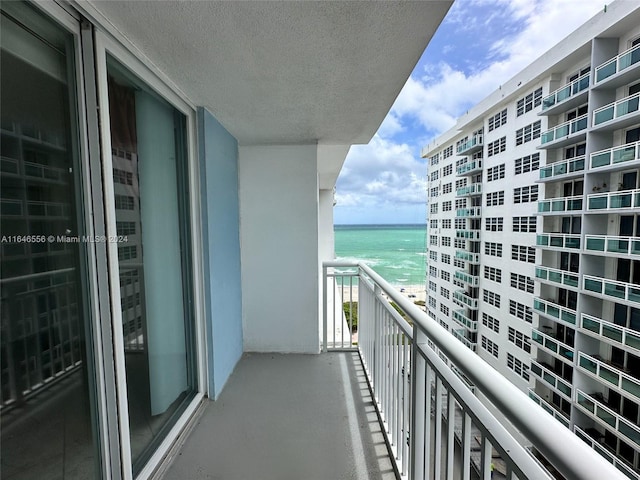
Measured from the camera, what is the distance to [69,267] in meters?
0.96

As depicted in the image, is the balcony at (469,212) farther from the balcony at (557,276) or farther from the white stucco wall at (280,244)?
the white stucco wall at (280,244)

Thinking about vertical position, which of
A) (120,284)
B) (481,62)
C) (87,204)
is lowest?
(120,284)

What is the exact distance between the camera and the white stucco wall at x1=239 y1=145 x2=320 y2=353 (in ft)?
8.98

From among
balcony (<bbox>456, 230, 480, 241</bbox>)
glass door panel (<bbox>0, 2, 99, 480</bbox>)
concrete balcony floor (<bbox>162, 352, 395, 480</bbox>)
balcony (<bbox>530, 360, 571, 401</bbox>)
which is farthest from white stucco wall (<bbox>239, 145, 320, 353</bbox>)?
balcony (<bbox>456, 230, 480, 241</bbox>)

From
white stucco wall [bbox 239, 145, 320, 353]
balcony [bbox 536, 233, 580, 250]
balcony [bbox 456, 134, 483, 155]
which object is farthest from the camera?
balcony [bbox 456, 134, 483, 155]

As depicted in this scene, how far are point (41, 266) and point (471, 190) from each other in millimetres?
10207

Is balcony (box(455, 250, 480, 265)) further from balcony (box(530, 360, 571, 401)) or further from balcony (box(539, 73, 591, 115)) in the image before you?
balcony (box(539, 73, 591, 115))

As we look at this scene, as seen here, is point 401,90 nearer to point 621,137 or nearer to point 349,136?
point 349,136

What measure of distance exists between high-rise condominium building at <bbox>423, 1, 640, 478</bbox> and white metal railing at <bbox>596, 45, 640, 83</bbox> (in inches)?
0.6

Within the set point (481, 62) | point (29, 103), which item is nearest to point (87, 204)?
point (29, 103)

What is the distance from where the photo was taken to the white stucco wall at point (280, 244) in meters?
2.74

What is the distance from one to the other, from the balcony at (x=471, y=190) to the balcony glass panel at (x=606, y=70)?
4194 millimetres

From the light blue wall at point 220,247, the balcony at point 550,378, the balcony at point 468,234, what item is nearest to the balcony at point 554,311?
the balcony at point 550,378

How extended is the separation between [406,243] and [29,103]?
1091 inches
